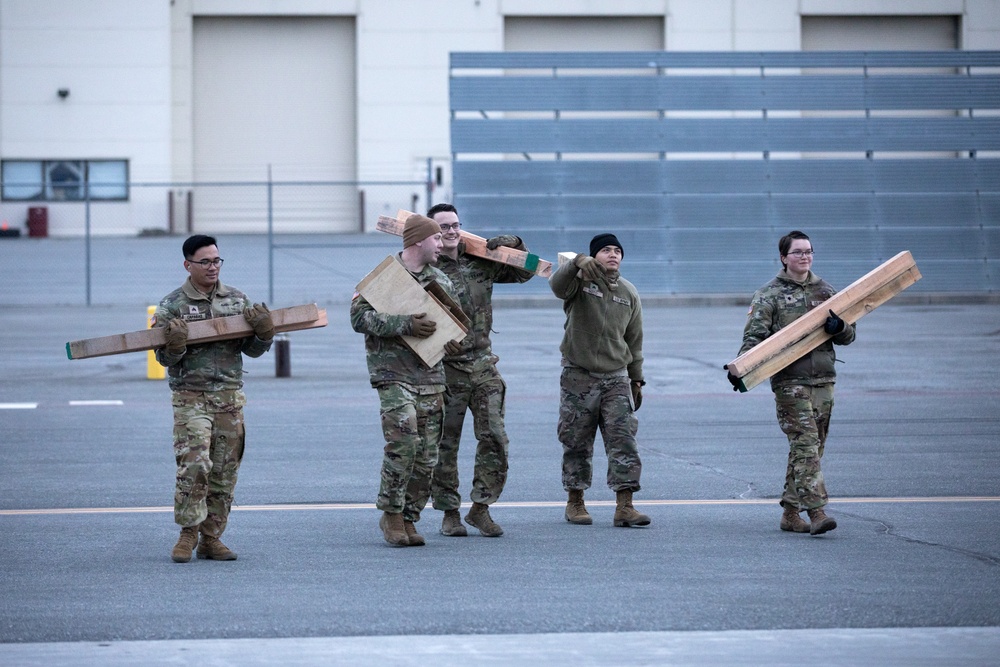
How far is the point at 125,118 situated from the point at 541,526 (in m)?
34.2

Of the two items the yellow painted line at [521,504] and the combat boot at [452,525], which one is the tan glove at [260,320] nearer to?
the combat boot at [452,525]

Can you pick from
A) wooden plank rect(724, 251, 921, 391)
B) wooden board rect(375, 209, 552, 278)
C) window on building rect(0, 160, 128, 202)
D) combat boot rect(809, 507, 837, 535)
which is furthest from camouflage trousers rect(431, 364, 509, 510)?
window on building rect(0, 160, 128, 202)

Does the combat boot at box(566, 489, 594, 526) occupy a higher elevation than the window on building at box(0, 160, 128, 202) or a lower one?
lower

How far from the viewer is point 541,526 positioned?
853 centimetres

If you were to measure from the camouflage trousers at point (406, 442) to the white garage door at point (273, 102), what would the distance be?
3282 centimetres

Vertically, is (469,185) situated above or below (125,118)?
below

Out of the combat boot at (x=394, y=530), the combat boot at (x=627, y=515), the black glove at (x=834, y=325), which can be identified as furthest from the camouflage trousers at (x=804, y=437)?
the combat boot at (x=394, y=530)

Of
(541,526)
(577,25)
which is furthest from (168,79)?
(541,526)

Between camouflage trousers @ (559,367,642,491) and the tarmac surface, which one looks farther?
camouflage trousers @ (559,367,642,491)

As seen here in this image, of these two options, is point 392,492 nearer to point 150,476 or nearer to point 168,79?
point 150,476

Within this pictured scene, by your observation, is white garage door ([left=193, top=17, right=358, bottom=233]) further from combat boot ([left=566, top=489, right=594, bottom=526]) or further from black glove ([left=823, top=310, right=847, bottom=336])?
black glove ([left=823, top=310, right=847, bottom=336])

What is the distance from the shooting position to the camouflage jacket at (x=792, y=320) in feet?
27.4

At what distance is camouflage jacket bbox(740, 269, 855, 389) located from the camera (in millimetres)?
8352

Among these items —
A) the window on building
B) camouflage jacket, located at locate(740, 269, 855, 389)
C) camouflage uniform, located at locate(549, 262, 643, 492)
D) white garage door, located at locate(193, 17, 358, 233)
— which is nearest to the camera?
camouflage jacket, located at locate(740, 269, 855, 389)
